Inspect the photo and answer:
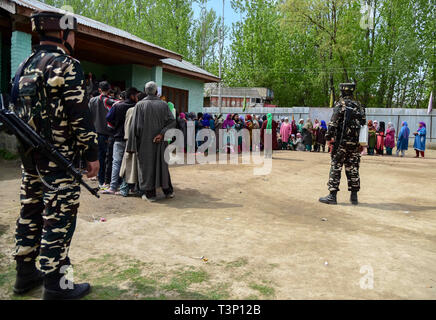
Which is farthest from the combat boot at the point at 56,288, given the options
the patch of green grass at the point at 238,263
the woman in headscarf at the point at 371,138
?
the woman in headscarf at the point at 371,138

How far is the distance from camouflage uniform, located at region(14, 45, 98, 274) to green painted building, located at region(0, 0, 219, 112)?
4.98 metres

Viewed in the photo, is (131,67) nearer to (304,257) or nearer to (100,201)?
(100,201)

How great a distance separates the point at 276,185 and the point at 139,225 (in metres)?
4.08

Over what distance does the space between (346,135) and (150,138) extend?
336cm

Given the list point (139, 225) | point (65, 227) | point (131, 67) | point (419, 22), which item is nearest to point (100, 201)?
point (139, 225)

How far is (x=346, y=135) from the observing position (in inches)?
240

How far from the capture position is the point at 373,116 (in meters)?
26.5

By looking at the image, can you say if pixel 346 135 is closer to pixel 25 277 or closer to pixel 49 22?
pixel 49 22

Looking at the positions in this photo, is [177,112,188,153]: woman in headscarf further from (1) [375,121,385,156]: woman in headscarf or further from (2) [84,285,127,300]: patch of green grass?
(1) [375,121,385,156]: woman in headscarf

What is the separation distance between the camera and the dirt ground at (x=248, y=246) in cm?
289

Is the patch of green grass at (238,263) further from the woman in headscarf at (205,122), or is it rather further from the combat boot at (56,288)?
the woman in headscarf at (205,122)

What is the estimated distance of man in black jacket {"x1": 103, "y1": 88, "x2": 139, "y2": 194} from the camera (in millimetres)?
6211

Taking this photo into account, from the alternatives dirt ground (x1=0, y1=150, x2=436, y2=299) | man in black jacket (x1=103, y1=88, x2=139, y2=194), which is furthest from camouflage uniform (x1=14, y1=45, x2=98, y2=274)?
man in black jacket (x1=103, y1=88, x2=139, y2=194)

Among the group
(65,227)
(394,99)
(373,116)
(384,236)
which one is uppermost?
(394,99)
